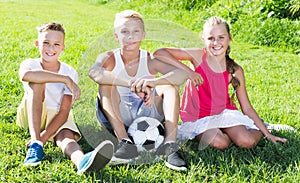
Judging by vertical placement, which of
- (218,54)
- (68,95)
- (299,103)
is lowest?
(299,103)

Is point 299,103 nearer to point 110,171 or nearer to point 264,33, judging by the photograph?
point 110,171

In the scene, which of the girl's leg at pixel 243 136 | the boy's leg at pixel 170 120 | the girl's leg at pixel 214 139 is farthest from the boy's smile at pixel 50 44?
the girl's leg at pixel 243 136

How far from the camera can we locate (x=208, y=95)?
3.51 meters

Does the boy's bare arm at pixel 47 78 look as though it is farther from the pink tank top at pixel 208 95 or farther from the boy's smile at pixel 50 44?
the pink tank top at pixel 208 95

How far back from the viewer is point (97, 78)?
3.11 metres

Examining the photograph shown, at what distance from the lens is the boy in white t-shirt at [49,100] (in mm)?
3116

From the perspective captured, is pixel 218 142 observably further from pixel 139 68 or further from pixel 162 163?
pixel 139 68

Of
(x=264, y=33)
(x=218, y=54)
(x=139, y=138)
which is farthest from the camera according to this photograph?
(x=264, y=33)

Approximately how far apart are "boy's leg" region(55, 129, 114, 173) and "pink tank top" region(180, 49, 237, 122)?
89 centimetres

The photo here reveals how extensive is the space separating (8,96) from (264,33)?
4.47 metres

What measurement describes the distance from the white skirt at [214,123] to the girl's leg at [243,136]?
0.04m

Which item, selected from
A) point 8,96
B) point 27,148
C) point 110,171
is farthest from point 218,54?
point 8,96

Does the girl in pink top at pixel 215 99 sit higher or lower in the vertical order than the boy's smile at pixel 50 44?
lower

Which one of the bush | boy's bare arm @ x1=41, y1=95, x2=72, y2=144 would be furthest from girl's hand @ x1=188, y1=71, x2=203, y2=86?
the bush
